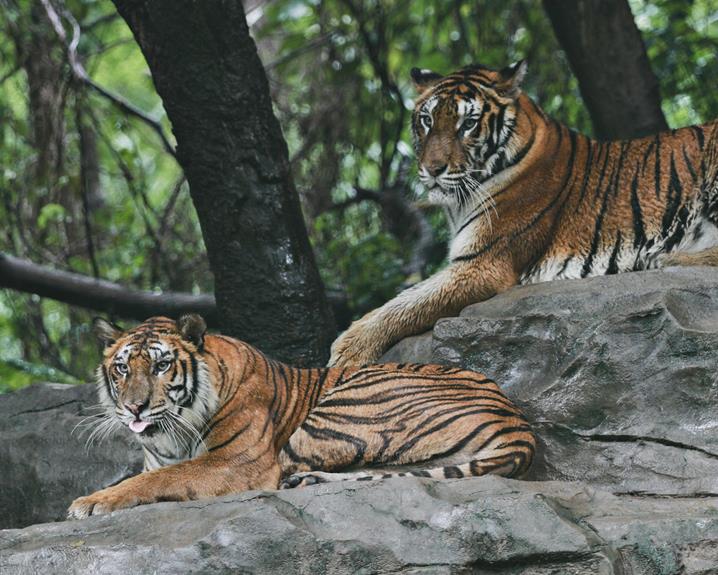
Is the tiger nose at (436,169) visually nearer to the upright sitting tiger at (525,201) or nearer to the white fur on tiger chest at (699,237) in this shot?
the upright sitting tiger at (525,201)

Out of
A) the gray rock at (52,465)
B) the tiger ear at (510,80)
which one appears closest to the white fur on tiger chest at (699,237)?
the tiger ear at (510,80)

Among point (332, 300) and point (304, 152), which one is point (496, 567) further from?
point (304, 152)

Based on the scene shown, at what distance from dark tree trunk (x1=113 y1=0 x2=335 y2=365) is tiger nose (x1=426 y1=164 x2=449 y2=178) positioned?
102 cm

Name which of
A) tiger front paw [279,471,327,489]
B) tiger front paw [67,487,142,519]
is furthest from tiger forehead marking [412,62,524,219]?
tiger front paw [67,487,142,519]

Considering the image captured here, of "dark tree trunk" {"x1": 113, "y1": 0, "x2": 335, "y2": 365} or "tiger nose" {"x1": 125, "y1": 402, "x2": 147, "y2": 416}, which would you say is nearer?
"tiger nose" {"x1": 125, "y1": 402, "x2": 147, "y2": 416}

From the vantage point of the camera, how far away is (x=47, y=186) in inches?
403

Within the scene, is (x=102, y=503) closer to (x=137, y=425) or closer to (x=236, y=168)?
(x=137, y=425)

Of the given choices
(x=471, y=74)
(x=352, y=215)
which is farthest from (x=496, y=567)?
(x=352, y=215)

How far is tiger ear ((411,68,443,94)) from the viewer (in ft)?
23.6

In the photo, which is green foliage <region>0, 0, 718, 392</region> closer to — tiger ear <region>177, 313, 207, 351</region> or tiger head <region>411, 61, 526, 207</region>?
tiger head <region>411, 61, 526, 207</region>

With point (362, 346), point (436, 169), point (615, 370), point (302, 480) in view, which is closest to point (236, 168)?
point (436, 169)

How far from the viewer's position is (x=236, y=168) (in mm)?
6965

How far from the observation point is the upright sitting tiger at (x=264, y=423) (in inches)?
191

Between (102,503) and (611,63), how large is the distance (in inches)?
220
